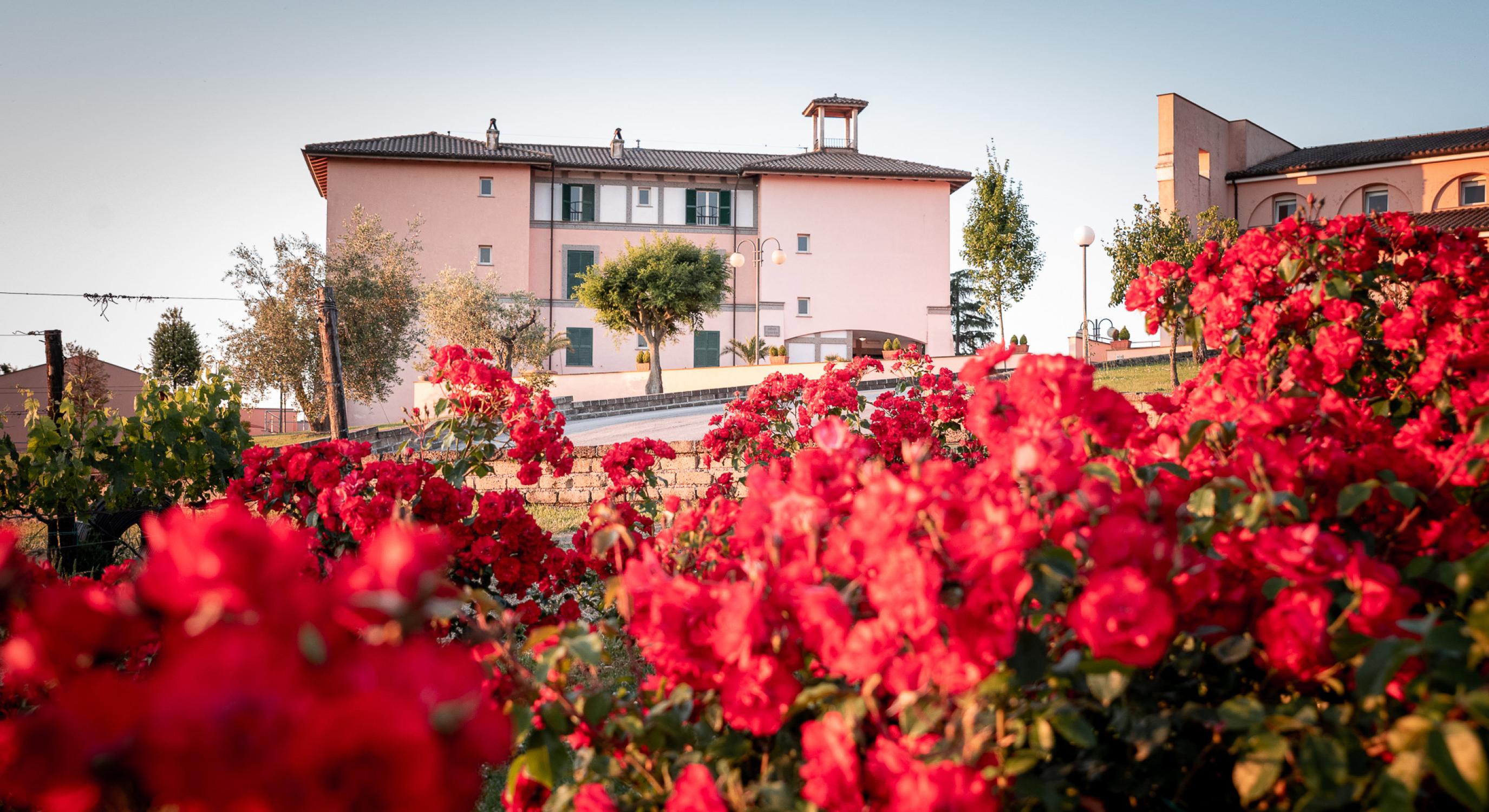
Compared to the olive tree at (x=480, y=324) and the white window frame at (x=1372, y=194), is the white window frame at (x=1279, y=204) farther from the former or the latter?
the olive tree at (x=480, y=324)

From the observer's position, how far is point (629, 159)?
2856 cm

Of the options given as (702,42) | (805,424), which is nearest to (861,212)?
(702,42)

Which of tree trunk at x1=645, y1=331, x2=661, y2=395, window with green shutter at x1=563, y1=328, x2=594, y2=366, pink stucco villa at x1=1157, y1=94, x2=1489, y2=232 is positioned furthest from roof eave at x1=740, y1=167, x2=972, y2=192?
tree trunk at x1=645, y1=331, x2=661, y2=395

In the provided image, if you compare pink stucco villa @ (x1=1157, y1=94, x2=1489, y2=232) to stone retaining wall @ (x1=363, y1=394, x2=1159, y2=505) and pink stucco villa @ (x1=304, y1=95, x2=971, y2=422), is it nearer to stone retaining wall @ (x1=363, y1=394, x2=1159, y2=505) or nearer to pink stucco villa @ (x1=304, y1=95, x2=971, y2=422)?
pink stucco villa @ (x1=304, y1=95, x2=971, y2=422)

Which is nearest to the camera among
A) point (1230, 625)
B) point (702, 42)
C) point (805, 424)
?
point (1230, 625)

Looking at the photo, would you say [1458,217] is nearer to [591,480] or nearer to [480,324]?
[591,480]

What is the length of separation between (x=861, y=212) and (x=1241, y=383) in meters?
27.3

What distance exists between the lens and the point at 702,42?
1164cm

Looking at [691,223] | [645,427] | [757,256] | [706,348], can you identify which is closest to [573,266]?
[691,223]

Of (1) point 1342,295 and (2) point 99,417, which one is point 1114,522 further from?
(2) point 99,417

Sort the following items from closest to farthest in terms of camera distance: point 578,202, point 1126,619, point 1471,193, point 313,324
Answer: point 1126,619, point 313,324, point 1471,193, point 578,202

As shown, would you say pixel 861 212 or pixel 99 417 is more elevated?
pixel 861 212

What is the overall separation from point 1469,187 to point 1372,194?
229 centimetres

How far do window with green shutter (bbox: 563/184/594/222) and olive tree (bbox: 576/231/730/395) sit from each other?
5.34 meters
